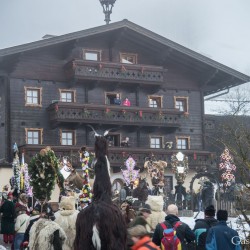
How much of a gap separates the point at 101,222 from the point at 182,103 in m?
35.2

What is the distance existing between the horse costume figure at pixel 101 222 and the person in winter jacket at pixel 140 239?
4.9 inches

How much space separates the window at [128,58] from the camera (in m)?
39.0

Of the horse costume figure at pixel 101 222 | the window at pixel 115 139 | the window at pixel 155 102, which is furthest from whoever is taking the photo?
the window at pixel 155 102

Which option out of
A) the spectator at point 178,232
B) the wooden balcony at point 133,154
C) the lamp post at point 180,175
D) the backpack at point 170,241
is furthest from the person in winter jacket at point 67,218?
the wooden balcony at point 133,154

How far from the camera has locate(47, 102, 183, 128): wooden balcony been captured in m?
35.1

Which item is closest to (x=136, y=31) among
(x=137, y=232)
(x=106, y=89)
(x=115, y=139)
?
(x=106, y=89)

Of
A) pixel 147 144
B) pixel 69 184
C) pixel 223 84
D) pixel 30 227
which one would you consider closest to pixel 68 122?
pixel 147 144

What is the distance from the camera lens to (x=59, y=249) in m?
9.32

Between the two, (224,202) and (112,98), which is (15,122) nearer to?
(112,98)

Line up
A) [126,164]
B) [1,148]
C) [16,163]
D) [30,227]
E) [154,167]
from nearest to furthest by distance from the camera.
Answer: [30,227] → [16,163] → [154,167] → [126,164] → [1,148]

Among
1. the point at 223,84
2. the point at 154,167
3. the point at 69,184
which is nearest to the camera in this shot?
the point at 69,184

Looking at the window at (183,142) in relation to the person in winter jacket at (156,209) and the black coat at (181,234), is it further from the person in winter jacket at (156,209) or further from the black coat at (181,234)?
the black coat at (181,234)

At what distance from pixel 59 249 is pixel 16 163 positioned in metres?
13.5

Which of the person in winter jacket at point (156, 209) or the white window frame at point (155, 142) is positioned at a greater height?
the white window frame at point (155, 142)
